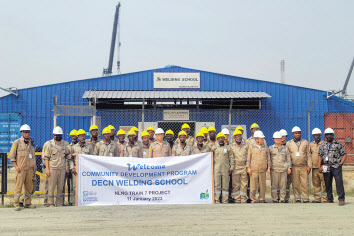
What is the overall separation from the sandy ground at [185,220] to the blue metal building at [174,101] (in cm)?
1183

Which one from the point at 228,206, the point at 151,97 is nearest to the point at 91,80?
the point at 151,97

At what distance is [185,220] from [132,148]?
3276mm

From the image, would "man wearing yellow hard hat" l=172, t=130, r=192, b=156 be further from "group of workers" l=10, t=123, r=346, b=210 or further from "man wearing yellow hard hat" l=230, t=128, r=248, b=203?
"man wearing yellow hard hat" l=230, t=128, r=248, b=203

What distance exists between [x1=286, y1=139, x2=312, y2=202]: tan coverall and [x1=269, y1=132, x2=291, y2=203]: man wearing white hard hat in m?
0.24

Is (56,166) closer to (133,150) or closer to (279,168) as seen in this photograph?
(133,150)

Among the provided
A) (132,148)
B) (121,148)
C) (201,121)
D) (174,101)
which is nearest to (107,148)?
(121,148)

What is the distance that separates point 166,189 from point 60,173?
2553mm

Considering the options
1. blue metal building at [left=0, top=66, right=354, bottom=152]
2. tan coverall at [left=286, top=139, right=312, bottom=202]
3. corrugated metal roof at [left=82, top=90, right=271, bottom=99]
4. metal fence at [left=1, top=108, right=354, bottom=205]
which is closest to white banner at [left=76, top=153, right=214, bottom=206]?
tan coverall at [left=286, top=139, right=312, bottom=202]

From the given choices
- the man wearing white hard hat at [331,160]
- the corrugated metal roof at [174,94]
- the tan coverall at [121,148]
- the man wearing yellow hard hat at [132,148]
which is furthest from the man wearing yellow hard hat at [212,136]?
the corrugated metal roof at [174,94]

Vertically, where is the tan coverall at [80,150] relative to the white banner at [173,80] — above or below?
below

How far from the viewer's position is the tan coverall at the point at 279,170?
34.2 feet

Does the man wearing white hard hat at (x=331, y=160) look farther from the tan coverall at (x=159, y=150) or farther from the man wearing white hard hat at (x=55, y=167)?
the man wearing white hard hat at (x=55, y=167)

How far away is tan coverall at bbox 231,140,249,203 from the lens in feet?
33.9

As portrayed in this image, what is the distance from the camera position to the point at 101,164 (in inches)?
391
